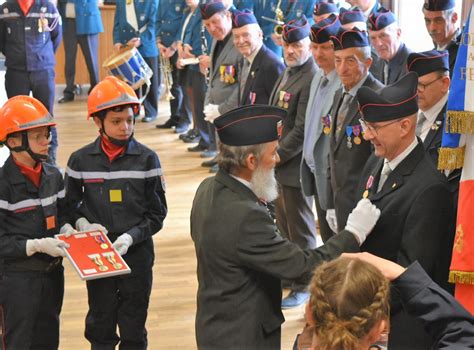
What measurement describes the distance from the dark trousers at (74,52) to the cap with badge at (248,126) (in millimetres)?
9406

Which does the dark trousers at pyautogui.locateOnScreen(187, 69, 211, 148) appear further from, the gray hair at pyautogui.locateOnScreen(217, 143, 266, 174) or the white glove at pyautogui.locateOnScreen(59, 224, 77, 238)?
the gray hair at pyautogui.locateOnScreen(217, 143, 266, 174)

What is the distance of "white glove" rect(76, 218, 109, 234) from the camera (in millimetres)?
3867

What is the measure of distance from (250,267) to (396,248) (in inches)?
22.6

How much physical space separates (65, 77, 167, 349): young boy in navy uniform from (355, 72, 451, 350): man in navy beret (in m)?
1.26

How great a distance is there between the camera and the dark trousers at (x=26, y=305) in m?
3.81

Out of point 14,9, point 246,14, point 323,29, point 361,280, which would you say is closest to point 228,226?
point 361,280

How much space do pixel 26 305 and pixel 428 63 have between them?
7.11ft

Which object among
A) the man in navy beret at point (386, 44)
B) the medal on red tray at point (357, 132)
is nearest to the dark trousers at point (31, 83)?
the man in navy beret at point (386, 44)

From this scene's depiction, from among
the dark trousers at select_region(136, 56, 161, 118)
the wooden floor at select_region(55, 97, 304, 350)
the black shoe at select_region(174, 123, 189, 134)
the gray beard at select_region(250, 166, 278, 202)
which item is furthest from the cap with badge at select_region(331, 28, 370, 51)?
the dark trousers at select_region(136, 56, 161, 118)

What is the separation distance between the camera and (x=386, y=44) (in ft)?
18.0

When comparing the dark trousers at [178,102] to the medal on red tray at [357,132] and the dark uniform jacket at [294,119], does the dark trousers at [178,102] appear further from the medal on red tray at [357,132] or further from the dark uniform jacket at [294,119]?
the medal on red tray at [357,132]

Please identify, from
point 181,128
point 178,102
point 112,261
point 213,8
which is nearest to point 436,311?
point 112,261

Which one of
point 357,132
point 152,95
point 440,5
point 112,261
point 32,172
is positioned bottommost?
point 152,95

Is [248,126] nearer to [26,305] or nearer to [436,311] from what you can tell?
[436,311]
